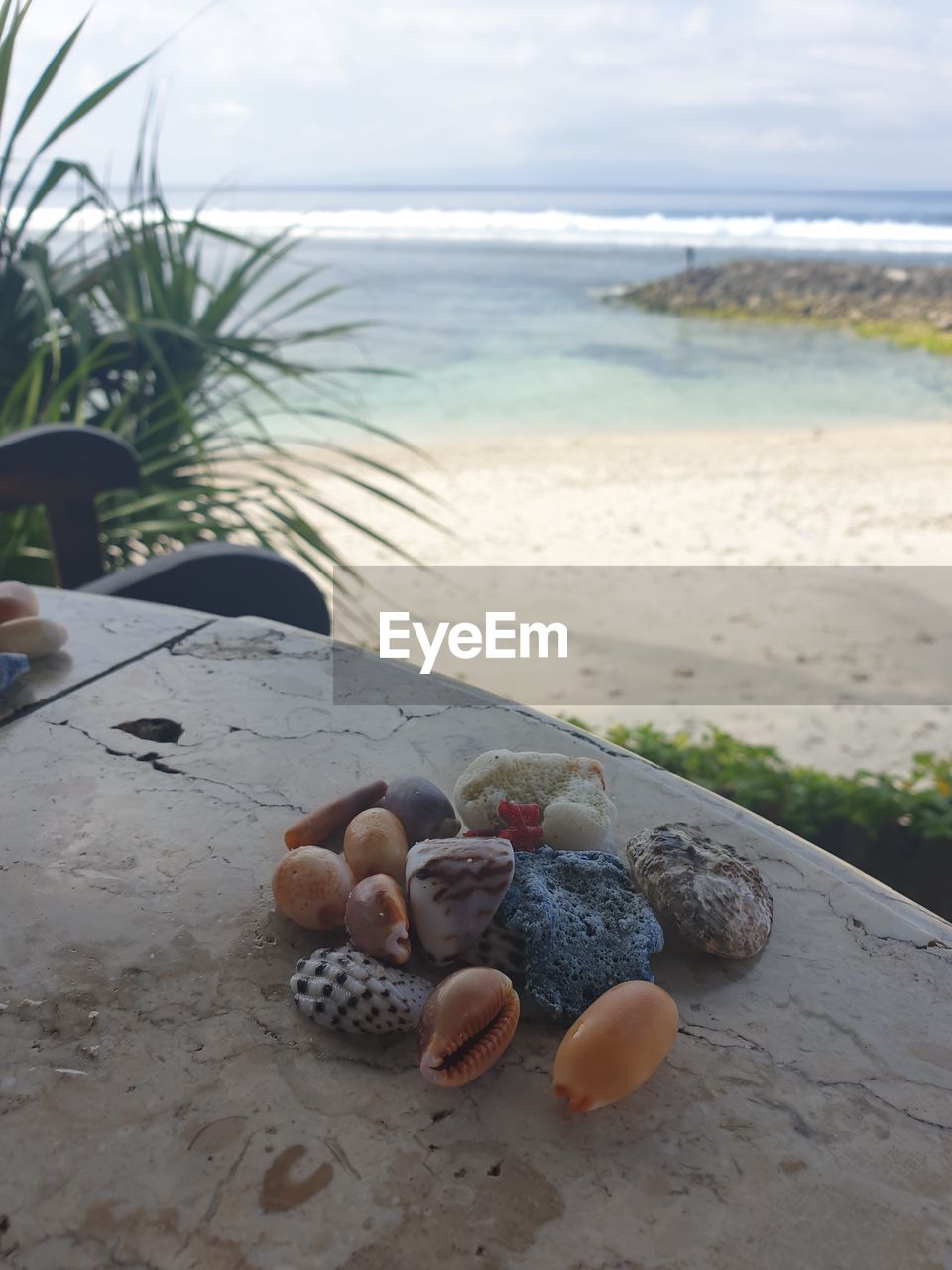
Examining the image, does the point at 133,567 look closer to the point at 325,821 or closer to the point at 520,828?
the point at 325,821

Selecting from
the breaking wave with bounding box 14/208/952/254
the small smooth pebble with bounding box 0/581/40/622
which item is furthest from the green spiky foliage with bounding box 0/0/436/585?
the breaking wave with bounding box 14/208/952/254

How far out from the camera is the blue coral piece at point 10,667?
3.70 ft

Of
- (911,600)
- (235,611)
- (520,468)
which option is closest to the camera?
(235,611)

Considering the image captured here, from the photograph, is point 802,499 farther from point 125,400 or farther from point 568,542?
point 125,400

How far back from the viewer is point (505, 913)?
749 millimetres

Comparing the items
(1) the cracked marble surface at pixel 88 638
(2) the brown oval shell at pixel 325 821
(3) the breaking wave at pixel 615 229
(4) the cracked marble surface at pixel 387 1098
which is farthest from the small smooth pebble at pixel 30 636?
(3) the breaking wave at pixel 615 229

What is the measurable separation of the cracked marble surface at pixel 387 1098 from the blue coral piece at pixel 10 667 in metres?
0.23

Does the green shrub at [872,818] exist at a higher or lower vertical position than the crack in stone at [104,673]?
lower

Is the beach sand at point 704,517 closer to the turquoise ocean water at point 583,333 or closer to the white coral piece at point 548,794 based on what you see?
the turquoise ocean water at point 583,333

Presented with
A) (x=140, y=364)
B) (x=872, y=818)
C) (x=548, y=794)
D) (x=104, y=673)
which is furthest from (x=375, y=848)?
(x=140, y=364)

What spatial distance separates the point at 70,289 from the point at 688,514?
4126mm

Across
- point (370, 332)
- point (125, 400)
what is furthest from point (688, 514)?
point (370, 332)

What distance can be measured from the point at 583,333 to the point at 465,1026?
48.2ft

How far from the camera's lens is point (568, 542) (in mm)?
5363
